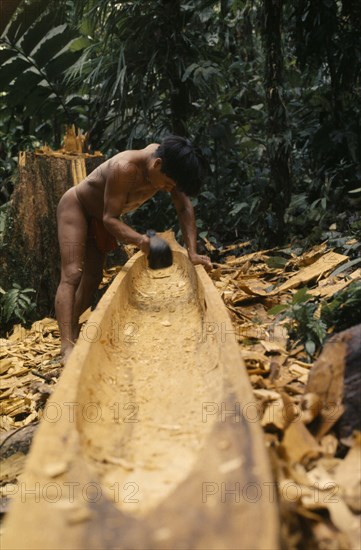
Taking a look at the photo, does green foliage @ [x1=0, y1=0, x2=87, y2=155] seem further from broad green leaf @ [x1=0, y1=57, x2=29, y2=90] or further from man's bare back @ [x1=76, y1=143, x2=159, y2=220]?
man's bare back @ [x1=76, y1=143, x2=159, y2=220]

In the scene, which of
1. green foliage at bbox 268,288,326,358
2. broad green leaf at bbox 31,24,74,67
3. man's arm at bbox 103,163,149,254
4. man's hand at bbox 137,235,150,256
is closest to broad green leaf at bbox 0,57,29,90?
broad green leaf at bbox 31,24,74,67

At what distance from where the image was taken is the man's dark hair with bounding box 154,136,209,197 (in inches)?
120

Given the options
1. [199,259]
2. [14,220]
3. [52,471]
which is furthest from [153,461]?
[14,220]

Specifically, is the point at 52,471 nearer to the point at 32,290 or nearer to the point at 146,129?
the point at 32,290

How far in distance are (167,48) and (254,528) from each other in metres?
5.84

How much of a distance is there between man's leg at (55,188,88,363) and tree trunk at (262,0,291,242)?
236 centimetres

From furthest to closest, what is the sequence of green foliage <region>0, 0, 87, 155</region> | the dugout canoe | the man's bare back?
green foliage <region>0, 0, 87, 155</region>, the man's bare back, the dugout canoe

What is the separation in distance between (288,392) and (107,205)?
185 cm

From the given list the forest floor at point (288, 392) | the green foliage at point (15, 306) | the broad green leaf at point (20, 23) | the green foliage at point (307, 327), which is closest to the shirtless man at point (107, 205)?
the forest floor at point (288, 392)

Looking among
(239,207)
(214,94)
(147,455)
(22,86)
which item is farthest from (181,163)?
(22,86)

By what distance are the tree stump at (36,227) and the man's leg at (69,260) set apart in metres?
0.98

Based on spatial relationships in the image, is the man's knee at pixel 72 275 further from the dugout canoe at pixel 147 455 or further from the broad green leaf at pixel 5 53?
the broad green leaf at pixel 5 53

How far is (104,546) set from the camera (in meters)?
0.85

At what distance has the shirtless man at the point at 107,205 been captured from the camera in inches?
120
